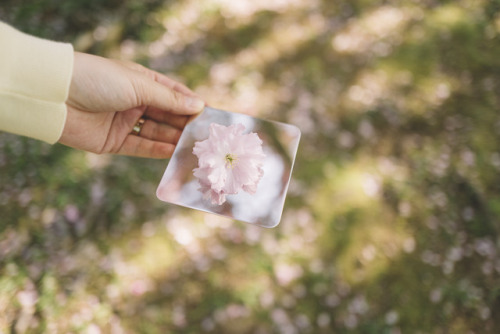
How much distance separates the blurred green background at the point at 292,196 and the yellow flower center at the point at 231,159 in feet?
4.24

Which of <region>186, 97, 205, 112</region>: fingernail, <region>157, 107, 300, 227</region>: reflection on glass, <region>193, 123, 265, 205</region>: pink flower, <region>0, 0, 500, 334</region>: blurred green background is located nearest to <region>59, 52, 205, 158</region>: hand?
<region>186, 97, 205, 112</region>: fingernail

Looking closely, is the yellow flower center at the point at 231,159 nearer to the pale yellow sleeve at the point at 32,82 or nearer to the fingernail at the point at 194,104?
the fingernail at the point at 194,104

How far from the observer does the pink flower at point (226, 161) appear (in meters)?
1.63

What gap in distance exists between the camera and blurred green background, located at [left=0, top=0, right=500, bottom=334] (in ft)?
8.22

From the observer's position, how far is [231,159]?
1658 mm

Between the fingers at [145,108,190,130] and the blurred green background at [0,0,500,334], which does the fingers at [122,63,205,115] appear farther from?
the blurred green background at [0,0,500,334]

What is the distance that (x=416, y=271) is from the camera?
9.33ft

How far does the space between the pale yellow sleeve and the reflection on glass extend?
605 mm

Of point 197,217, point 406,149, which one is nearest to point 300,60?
point 406,149

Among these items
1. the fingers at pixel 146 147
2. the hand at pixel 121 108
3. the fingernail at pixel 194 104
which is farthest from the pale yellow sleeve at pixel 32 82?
the fingernail at pixel 194 104

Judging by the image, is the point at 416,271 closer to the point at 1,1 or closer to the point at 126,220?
the point at 126,220

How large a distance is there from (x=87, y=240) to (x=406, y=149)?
9.42ft

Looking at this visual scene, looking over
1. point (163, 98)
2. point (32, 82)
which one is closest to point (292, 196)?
point (163, 98)

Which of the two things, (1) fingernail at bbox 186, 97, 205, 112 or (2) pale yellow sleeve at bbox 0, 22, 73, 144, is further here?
(1) fingernail at bbox 186, 97, 205, 112
